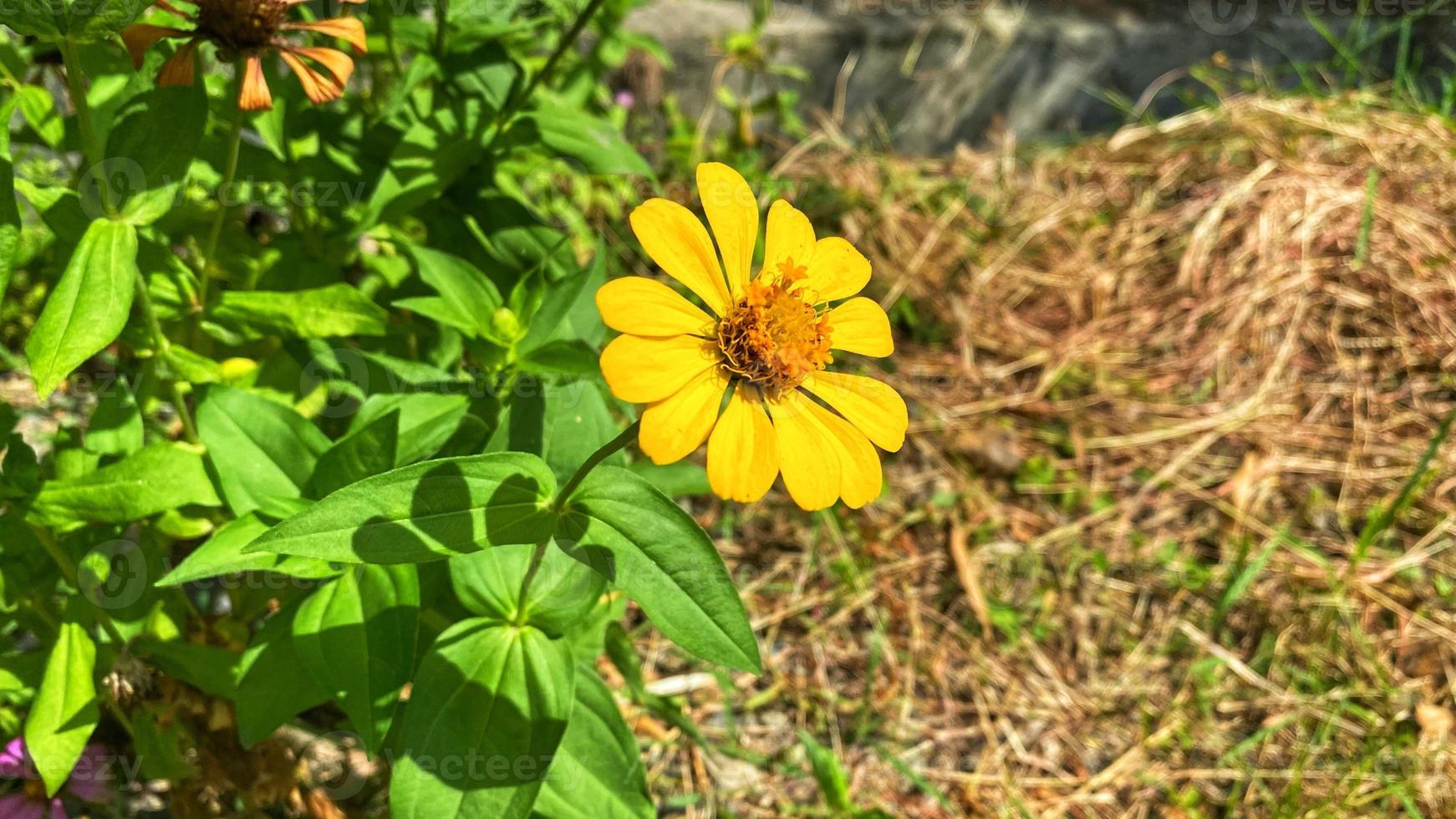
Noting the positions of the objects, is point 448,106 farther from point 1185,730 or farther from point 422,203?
point 1185,730

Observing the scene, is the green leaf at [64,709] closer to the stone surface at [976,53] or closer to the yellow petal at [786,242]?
the yellow petal at [786,242]

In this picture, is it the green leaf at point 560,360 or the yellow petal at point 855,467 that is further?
the green leaf at point 560,360

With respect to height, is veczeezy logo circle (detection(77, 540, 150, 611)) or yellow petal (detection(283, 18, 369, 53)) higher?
yellow petal (detection(283, 18, 369, 53))

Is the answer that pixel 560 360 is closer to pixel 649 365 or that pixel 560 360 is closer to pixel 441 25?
pixel 649 365

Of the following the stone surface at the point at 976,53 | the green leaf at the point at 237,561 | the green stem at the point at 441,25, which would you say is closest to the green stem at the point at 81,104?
the green leaf at the point at 237,561

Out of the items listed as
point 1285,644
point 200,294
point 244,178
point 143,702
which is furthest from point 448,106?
point 1285,644

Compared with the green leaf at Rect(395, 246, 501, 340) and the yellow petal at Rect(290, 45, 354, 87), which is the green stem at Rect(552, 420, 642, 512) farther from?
the yellow petal at Rect(290, 45, 354, 87)

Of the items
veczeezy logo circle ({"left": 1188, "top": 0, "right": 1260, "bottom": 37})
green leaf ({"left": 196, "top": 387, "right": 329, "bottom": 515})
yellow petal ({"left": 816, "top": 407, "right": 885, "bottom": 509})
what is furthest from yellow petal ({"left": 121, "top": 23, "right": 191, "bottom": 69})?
veczeezy logo circle ({"left": 1188, "top": 0, "right": 1260, "bottom": 37})
